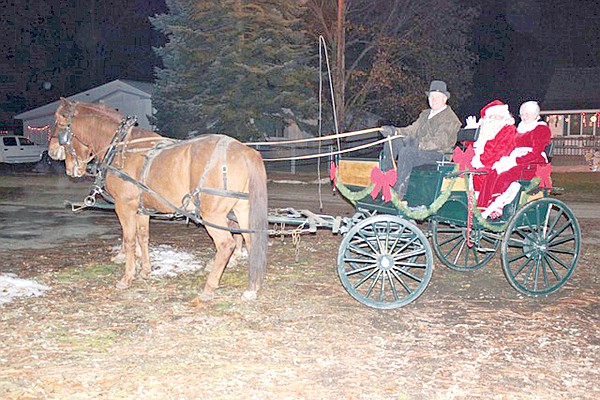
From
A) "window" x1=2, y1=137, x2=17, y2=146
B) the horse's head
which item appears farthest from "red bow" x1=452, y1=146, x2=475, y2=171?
"window" x1=2, y1=137, x2=17, y2=146

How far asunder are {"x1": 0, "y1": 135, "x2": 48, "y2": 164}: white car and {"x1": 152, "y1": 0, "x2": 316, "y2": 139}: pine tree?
1174cm

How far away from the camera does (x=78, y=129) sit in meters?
8.12

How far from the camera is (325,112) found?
1142 inches

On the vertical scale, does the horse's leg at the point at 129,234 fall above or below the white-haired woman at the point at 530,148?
below

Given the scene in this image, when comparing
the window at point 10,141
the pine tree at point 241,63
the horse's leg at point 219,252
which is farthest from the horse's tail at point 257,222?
the window at point 10,141

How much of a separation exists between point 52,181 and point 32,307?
18.9m

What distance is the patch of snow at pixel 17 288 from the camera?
733 cm

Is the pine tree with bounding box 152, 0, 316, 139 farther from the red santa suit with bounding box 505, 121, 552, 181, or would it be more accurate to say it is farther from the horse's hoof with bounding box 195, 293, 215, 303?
the horse's hoof with bounding box 195, 293, 215, 303

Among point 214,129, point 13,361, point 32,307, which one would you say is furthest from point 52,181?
point 13,361

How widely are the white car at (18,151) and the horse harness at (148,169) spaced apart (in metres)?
28.6

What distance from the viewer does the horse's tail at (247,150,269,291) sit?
7051 millimetres

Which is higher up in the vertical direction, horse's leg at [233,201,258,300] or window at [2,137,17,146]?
window at [2,137,17,146]

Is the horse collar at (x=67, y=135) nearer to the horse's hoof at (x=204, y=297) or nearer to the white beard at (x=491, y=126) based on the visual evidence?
Answer: the horse's hoof at (x=204, y=297)

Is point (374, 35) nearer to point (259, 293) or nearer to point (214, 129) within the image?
point (214, 129)
